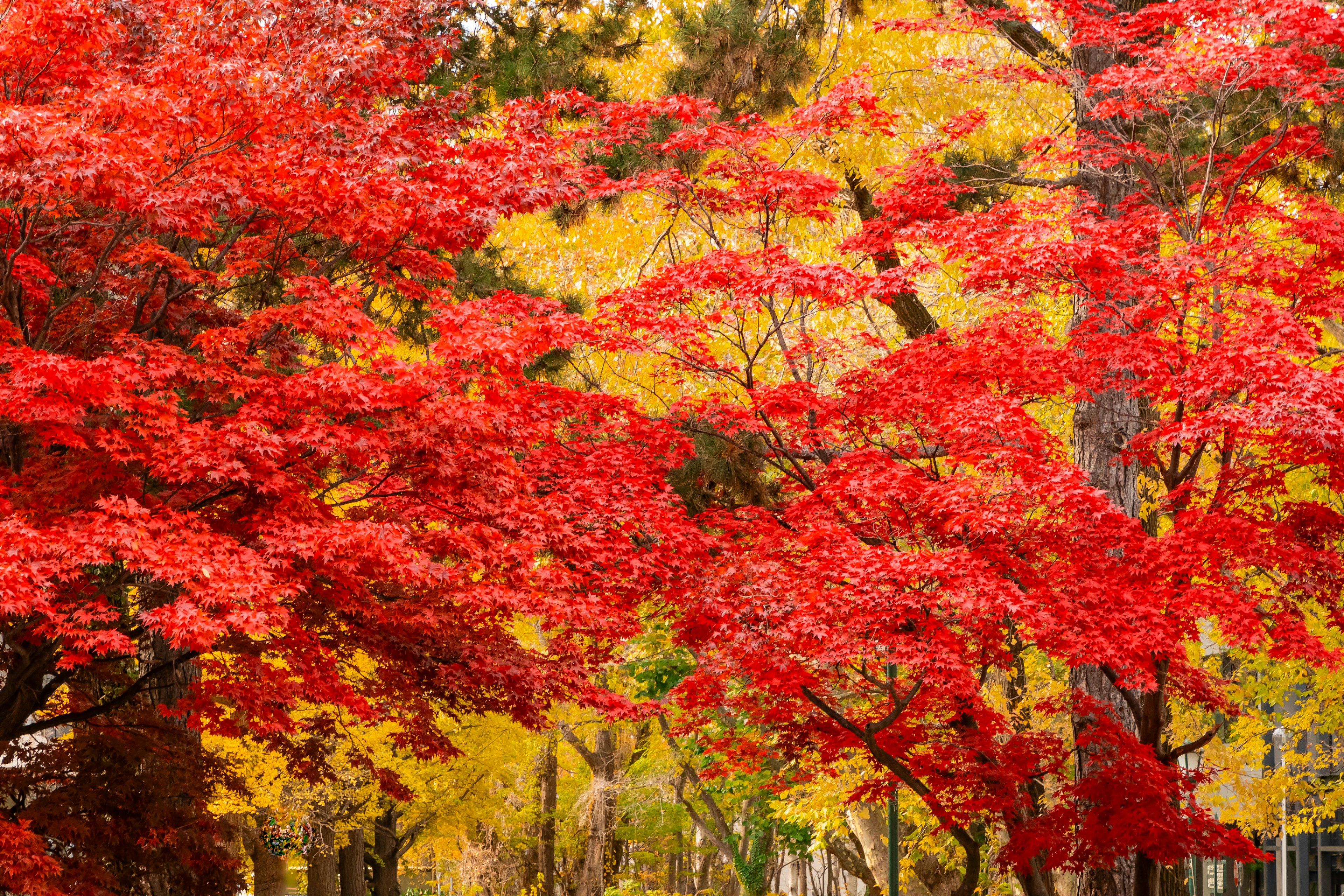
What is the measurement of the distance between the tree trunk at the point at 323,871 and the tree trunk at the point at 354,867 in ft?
1.26

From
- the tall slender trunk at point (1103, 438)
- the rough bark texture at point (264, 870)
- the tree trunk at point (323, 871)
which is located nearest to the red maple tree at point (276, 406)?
the tall slender trunk at point (1103, 438)

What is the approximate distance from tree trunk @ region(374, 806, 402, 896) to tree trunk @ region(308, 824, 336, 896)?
11.3ft

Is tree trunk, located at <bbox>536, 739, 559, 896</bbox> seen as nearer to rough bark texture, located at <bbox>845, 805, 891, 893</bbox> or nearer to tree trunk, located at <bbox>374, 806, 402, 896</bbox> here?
tree trunk, located at <bbox>374, 806, 402, 896</bbox>

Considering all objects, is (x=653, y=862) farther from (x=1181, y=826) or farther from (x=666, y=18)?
(x=1181, y=826)

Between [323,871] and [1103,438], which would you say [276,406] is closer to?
[1103,438]

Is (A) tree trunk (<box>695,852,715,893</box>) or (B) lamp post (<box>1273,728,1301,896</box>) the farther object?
(A) tree trunk (<box>695,852,715,893</box>)

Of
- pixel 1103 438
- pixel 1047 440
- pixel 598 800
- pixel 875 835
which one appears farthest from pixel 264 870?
pixel 1047 440

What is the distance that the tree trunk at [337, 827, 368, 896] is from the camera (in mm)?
24859

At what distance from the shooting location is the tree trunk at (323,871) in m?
24.1

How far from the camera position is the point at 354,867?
81.9 ft

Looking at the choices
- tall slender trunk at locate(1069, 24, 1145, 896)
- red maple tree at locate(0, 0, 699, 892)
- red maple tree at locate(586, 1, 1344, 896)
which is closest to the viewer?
red maple tree at locate(0, 0, 699, 892)

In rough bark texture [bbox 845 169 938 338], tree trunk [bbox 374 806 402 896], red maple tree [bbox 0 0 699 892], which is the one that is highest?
rough bark texture [bbox 845 169 938 338]

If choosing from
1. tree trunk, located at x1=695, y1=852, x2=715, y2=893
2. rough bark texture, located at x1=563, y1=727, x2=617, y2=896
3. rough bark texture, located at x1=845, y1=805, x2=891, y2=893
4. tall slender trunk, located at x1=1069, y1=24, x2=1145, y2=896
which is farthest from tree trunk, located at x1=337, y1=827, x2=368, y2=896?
tall slender trunk, located at x1=1069, y1=24, x2=1145, y2=896

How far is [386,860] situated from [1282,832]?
19.9 meters
